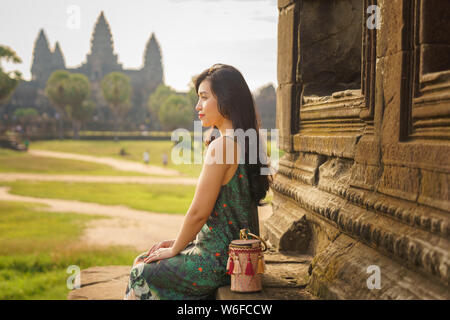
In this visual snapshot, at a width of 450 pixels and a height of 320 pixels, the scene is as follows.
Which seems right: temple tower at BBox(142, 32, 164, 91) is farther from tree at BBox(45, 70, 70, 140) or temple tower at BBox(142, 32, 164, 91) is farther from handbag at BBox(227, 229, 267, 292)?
handbag at BBox(227, 229, 267, 292)

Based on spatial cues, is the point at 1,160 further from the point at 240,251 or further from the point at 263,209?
the point at 240,251

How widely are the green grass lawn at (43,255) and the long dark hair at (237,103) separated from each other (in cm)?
424

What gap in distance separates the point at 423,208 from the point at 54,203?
12900mm

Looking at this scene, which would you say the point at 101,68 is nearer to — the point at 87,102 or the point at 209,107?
the point at 87,102

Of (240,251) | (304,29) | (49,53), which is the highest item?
(49,53)

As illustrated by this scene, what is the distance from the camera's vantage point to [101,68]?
6862cm

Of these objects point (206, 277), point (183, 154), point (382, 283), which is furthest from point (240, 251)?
point (183, 154)

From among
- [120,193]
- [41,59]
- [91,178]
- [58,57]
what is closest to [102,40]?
[58,57]

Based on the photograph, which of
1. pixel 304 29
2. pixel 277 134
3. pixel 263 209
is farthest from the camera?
pixel 263 209

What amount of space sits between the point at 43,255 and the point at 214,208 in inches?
238

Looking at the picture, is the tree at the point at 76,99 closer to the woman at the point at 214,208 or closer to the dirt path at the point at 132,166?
the dirt path at the point at 132,166

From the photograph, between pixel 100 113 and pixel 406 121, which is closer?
pixel 406 121

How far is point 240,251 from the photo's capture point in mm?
2527
